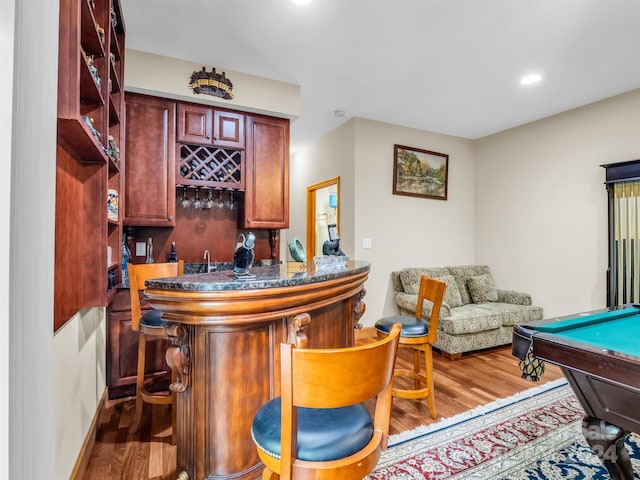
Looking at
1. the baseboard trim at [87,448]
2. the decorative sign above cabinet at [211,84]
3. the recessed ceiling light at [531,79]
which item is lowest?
the baseboard trim at [87,448]

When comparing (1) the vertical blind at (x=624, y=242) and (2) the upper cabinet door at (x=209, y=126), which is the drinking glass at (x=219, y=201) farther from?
(1) the vertical blind at (x=624, y=242)

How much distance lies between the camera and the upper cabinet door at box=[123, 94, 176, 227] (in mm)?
2873

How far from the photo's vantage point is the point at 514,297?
14.0 feet

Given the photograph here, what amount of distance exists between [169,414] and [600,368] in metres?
2.59

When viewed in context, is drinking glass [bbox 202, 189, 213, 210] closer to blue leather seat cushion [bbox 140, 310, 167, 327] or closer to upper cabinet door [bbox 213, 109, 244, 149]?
upper cabinet door [bbox 213, 109, 244, 149]

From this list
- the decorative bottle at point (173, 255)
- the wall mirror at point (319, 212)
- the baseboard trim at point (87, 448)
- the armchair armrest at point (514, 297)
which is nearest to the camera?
the baseboard trim at point (87, 448)

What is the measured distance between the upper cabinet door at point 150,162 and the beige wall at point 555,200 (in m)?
→ 4.40

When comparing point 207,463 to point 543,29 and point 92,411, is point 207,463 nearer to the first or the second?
point 92,411

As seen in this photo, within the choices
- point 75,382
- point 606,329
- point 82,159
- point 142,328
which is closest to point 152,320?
point 142,328

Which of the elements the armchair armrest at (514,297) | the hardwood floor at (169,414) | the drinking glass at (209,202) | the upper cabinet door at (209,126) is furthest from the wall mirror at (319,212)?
the hardwood floor at (169,414)

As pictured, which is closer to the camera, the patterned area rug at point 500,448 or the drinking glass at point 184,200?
the patterned area rug at point 500,448

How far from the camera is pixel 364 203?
431 cm

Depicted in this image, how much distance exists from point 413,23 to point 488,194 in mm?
3319

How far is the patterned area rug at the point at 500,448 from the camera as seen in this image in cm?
179
